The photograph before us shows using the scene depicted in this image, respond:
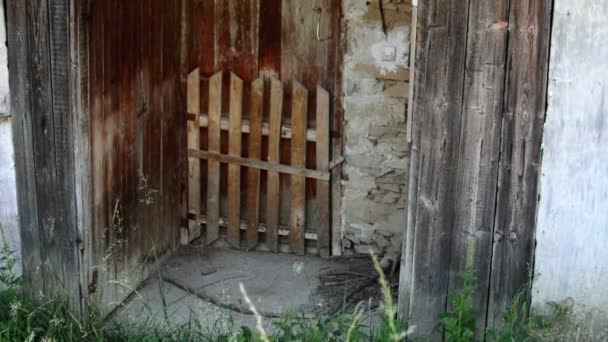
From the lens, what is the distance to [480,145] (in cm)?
477

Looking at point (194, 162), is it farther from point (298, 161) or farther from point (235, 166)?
point (298, 161)

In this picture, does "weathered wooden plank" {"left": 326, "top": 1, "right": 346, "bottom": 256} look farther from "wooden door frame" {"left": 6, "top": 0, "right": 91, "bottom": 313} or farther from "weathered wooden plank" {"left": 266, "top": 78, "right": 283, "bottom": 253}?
"wooden door frame" {"left": 6, "top": 0, "right": 91, "bottom": 313}

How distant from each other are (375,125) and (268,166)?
900mm

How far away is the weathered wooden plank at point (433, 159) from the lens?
4688 millimetres

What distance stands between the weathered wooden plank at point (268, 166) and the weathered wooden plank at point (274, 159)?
0.04 m

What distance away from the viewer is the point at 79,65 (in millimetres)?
5254

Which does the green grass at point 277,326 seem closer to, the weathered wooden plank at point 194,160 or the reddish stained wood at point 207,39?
the weathered wooden plank at point 194,160

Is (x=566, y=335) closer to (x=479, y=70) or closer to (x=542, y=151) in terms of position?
(x=542, y=151)

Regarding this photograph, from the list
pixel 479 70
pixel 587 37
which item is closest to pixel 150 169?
pixel 479 70

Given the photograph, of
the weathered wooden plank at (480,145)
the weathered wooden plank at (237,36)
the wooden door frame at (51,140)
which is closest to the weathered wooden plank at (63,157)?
the wooden door frame at (51,140)

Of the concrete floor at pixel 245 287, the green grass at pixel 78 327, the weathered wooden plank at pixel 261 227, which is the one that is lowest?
the concrete floor at pixel 245 287

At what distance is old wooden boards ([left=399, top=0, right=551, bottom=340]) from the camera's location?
463 cm

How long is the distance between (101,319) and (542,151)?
2740 millimetres

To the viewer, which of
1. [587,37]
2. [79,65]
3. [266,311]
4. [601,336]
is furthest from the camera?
[266,311]
